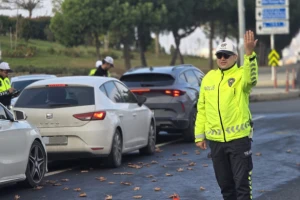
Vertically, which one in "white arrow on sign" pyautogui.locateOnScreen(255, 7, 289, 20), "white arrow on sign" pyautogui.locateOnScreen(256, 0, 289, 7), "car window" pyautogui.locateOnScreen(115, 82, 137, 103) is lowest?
"car window" pyautogui.locateOnScreen(115, 82, 137, 103)

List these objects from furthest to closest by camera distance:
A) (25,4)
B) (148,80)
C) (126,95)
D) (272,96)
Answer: (25,4) < (272,96) < (148,80) < (126,95)

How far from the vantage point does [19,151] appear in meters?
10.2

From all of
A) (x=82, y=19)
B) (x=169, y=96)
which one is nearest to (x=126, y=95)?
(x=169, y=96)

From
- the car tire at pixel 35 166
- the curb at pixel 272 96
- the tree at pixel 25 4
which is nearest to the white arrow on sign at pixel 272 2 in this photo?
the curb at pixel 272 96

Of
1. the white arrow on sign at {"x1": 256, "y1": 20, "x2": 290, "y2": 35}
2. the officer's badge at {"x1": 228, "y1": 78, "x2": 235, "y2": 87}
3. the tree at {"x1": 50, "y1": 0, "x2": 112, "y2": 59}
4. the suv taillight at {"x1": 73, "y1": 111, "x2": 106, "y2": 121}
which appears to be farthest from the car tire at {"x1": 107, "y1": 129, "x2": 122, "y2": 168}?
the tree at {"x1": 50, "y1": 0, "x2": 112, "y2": 59}

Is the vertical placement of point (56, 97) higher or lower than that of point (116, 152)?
higher

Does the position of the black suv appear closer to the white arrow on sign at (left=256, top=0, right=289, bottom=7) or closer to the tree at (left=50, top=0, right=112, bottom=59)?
the white arrow on sign at (left=256, top=0, right=289, bottom=7)

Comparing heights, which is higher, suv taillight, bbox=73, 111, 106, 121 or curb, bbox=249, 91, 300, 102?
Answer: suv taillight, bbox=73, 111, 106, 121

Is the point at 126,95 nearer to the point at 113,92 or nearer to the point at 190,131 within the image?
the point at 113,92

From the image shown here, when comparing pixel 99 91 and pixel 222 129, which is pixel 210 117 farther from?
pixel 99 91

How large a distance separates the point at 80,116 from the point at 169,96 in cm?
444

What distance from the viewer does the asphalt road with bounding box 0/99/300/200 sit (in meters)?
10.1

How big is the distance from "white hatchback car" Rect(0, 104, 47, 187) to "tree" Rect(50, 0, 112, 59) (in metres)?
39.4

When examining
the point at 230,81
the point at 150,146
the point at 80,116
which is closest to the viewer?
the point at 230,81
